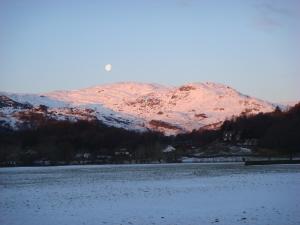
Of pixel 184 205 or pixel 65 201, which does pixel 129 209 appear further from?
pixel 65 201

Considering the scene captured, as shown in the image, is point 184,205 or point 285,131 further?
point 285,131

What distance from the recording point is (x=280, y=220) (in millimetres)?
26578

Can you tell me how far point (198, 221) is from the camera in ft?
92.0

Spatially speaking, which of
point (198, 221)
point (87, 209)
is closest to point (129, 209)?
point (87, 209)

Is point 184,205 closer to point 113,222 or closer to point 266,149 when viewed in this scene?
point 113,222

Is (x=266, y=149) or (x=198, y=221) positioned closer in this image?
(x=198, y=221)

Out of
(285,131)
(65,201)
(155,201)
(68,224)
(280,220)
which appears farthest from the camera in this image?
(285,131)

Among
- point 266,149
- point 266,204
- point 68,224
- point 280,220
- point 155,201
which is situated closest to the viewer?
point 280,220

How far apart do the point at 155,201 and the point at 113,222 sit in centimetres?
1199

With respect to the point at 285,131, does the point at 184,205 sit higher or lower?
lower

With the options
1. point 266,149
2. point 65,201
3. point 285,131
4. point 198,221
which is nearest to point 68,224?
point 198,221

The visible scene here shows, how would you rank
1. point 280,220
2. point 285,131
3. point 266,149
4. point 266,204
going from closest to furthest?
point 280,220 < point 266,204 < point 285,131 < point 266,149

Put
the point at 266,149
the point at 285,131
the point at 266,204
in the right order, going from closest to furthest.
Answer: the point at 266,204
the point at 285,131
the point at 266,149

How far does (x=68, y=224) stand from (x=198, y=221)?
265 inches
